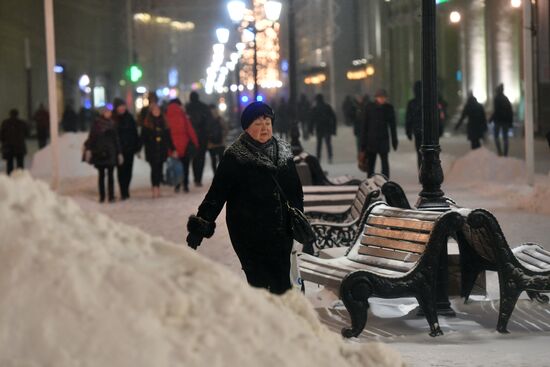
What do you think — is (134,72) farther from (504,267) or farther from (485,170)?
(504,267)

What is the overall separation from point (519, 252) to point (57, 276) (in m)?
5.81

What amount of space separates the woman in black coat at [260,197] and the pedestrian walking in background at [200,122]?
16.3 metres

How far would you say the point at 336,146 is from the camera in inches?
1550

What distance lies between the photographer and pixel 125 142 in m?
21.0

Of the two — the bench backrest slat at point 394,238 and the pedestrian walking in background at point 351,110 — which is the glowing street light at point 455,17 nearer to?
the pedestrian walking in background at point 351,110

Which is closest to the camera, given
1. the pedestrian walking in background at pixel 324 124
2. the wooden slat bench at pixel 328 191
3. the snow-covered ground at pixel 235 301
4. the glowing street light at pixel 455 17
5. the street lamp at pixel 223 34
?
the snow-covered ground at pixel 235 301

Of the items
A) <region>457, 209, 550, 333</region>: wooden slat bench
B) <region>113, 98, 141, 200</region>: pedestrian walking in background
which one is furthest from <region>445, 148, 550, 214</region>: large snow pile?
<region>457, 209, 550, 333</region>: wooden slat bench

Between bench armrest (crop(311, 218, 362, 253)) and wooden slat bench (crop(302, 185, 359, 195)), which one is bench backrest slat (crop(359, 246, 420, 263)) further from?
wooden slat bench (crop(302, 185, 359, 195))

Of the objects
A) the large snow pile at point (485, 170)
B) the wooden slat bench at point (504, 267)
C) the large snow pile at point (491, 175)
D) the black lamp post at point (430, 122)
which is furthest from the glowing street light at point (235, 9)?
the wooden slat bench at point (504, 267)

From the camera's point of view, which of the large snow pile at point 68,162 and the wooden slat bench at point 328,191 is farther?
the large snow pile at point 68,162

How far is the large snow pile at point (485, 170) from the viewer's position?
22.2 meters

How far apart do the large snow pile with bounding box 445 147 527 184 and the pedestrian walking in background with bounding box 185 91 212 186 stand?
4.51 metres

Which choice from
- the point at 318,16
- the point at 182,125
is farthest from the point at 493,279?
the point at 318,16

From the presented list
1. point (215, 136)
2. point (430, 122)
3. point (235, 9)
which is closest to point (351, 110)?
point (235, 9)
